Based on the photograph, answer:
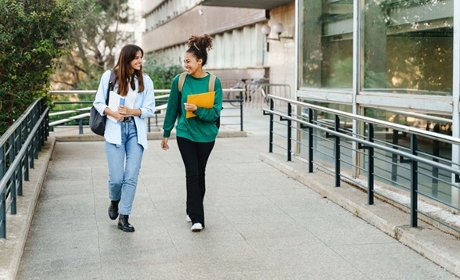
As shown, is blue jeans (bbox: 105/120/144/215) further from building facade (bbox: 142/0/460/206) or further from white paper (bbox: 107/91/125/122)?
building facade (bbox: 142/0/460/206)

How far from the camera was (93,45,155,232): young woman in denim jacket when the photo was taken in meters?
6.90

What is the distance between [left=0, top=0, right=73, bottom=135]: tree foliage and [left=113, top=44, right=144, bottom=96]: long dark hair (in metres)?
5.29

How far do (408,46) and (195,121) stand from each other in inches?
100

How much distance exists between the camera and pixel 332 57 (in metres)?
10.3

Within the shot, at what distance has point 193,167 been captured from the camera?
708 cm

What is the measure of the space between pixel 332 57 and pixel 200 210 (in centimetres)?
393

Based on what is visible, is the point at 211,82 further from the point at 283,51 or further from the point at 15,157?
the point at 283,51

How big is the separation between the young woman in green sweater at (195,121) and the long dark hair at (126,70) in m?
0.38

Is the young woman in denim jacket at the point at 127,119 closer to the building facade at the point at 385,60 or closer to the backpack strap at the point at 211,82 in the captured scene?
the backpack strap at the point at 211,82

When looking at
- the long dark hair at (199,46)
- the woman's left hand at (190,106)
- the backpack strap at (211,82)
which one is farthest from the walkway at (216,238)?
the long dark hair at (199,46)

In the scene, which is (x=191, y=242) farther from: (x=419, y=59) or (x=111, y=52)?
(x=111, y=52)

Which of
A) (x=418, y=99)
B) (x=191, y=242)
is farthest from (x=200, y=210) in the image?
(x=418, y=99)

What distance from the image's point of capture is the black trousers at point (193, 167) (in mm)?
7055

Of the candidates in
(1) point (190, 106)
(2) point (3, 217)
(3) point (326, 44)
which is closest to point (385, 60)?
(3) point (326, 44)
